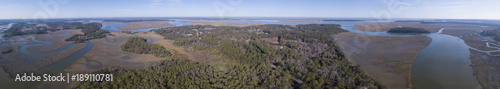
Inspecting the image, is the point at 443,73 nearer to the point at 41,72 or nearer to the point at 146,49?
the point at 146,49

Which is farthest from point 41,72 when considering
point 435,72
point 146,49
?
point 435,72

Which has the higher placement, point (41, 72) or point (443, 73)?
point (443, 73)

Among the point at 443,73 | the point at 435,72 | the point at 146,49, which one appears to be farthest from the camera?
the point at 146,49

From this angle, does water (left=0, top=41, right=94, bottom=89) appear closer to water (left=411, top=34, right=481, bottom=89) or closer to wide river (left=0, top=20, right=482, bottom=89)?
wide river (left=0, top=20, right=482, bottom=89)

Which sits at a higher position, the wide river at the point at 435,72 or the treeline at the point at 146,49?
the treeline at the point at 146,49

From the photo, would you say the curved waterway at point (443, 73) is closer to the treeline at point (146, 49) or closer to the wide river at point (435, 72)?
the wide river at point (435, 72)

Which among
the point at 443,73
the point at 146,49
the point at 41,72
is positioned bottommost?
the point at 41,72

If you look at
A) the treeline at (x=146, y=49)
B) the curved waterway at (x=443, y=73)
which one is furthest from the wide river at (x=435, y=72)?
the treeline at (x=146, y=49)

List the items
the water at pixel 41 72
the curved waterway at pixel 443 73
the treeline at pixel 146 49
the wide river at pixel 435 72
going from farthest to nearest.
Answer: the treeline at pixel 146 49, the curved waterway at pixel 443 73, the wide river at pixel 435 72, the water at pixel 41 72

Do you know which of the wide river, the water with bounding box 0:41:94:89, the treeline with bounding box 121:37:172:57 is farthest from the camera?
the treeline with bounding box 121:37:172:57

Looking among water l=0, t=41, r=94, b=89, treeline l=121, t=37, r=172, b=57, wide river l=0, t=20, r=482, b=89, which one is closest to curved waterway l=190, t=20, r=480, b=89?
wide river l=0, t=20, r=482, b=89

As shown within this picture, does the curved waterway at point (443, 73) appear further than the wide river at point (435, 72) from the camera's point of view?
Yes

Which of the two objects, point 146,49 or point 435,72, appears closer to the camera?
point 435,72
